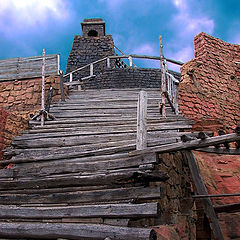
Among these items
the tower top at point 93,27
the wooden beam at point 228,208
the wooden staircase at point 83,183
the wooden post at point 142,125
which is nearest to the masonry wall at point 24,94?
the wooden staircase at point 83,183

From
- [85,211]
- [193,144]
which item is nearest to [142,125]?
[193,144]

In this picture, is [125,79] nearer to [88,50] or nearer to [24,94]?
[24,94]

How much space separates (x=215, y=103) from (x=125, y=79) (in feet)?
22.3

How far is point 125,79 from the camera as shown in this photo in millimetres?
16500

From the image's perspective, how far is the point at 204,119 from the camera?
9680 mm

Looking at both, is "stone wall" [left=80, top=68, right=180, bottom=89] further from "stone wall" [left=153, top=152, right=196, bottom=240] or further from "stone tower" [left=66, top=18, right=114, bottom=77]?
"stone wall" [left=153, top=152, right=196, bottom=240]

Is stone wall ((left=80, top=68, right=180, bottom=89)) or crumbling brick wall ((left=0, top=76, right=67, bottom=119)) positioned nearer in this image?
crumbling brick wall ((left=0, top=76, right=67, bottom=119))

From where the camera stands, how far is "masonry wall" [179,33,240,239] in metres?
8.12

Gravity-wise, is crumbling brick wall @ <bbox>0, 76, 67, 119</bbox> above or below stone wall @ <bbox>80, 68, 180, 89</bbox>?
below

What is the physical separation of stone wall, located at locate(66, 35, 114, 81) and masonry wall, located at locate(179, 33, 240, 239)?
1346cm

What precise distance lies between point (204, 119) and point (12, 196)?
20.9 ft

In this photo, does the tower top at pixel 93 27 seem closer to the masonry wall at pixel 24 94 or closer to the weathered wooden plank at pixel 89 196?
the masonry wall at pixel 24 94

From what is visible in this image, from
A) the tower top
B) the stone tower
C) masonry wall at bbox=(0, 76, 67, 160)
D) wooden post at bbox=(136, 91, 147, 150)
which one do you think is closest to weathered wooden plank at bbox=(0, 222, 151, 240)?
wooden post at bbox=(136, 91, 147, 150)

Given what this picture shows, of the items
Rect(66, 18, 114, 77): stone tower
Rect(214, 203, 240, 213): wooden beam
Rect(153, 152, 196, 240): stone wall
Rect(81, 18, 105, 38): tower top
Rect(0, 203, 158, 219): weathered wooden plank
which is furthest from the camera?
Rect(81, 18, 105, 38): tower top
